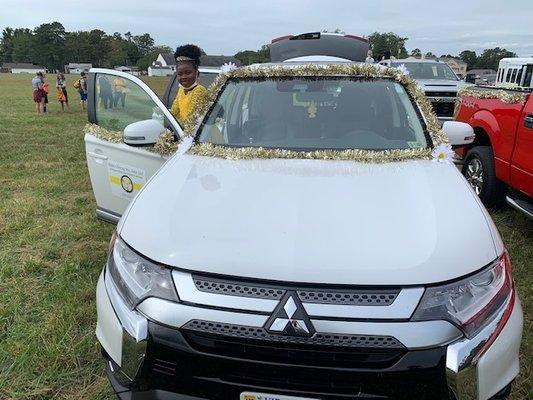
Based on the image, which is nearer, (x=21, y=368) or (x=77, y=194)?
(x=21, y=368)

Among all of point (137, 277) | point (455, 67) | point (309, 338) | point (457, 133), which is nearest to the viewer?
point (309, 338)

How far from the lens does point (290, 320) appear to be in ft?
5.65

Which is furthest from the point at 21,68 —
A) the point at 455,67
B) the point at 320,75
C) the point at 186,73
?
the point at 320,75

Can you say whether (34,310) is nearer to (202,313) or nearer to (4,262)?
(4,262)

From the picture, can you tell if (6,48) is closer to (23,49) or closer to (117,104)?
(23,49)

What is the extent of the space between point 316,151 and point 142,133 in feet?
4.04

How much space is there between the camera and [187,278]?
1.87 meters

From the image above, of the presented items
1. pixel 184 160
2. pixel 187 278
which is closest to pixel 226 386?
pixel 187 278

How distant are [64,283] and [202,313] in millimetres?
2377

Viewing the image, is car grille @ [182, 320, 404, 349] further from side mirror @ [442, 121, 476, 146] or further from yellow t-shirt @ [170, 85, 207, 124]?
yellow t-shirt @ [170, 85, 207, 124]

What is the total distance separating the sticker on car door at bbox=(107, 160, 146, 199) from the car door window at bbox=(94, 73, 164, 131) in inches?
14.4

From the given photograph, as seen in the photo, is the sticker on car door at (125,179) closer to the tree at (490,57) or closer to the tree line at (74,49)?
the tree at (490,57)

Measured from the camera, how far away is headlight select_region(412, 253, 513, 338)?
69.7 inches

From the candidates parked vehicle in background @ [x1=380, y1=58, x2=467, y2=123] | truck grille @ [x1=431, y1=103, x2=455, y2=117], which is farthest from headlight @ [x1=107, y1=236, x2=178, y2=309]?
truck grille @ [x1=431, y1=103, x2=455, y2=117]
